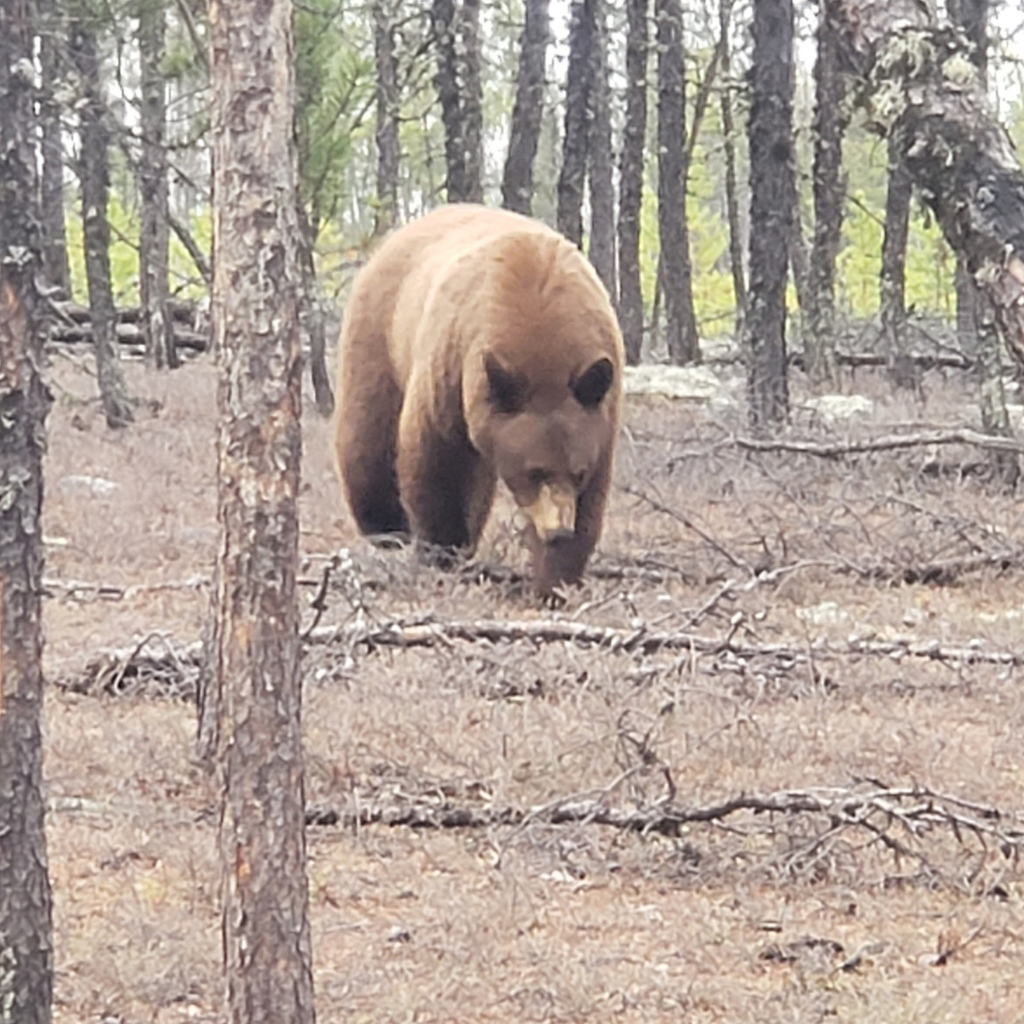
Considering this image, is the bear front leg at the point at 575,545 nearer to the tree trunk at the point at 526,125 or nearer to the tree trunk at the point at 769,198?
the tree trunk at the point at 769,198

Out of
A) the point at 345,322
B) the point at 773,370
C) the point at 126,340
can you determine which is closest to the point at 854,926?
the point at 345,322

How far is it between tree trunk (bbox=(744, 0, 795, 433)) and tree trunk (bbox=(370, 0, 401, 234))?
456 centimetres

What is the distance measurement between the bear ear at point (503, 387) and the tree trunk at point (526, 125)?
9694 millimetres

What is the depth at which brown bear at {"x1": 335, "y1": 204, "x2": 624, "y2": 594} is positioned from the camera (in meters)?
9.69

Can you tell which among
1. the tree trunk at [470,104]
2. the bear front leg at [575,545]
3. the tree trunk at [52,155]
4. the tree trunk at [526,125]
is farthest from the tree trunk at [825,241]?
the bear front leg at [575,545]

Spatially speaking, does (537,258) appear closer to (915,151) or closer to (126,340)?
(915,151)

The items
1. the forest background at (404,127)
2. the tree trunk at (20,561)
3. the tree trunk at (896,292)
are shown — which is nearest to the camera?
the tree trunk at (20,561)

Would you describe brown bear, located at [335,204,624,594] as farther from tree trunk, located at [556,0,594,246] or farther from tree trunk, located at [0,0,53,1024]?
tree trunk, located at [556,0,594,246]

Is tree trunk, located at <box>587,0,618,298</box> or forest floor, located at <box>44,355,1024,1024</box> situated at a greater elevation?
tree trunk, located at <box>587,0,618,298</box>

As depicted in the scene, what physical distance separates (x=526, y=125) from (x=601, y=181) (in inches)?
264

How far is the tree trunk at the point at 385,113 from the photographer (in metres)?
20.1

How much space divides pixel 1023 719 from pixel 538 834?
2.33 meters

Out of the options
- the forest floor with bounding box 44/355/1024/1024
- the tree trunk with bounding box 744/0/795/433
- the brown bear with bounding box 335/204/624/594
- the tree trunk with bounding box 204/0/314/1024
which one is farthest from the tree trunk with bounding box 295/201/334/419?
the tree trunk with bounding box 204/0/314/1024

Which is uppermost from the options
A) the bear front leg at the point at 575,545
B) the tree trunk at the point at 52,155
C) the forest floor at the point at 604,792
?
the tree trunk at the point at 52,155
